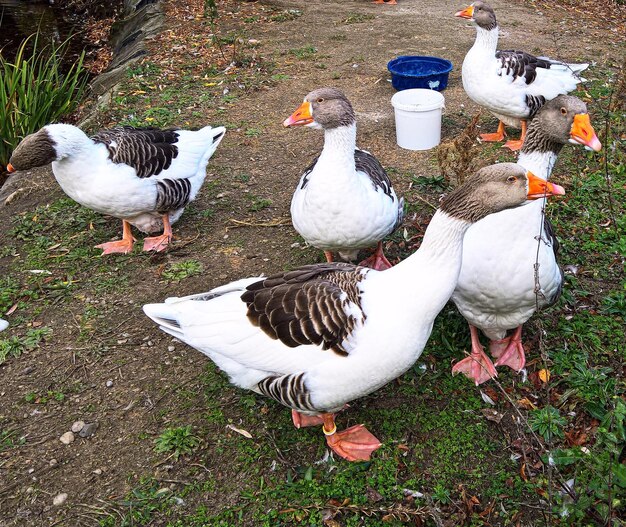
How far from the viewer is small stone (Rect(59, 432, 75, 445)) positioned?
3316 millimetres

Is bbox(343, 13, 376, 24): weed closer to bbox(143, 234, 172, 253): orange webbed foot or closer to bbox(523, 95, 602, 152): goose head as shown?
bbox(143, 234, 172, 253): orange webbed foot

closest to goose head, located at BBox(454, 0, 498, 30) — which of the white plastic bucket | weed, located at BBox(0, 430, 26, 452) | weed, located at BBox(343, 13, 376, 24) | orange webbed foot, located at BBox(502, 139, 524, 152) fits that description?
the white plastic bucket

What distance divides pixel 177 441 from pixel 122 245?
6.91 feet

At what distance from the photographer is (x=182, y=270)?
15.0 feet

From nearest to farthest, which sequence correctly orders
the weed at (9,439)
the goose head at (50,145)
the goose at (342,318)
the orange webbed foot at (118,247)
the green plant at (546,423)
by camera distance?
the goose at (342,318)
the green plant at (546,423)
the weed at (9,439)
the goose head at (50,145)
the orange webbed foot at (118,247)

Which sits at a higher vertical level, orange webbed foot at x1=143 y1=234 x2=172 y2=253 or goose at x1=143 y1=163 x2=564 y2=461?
goose at x1=143 y1=163 x2=564 y2=461

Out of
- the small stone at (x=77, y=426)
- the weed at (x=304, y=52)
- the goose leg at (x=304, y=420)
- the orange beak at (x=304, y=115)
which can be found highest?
the orange beak at (x=304, y=115)

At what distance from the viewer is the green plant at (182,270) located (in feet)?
14.8

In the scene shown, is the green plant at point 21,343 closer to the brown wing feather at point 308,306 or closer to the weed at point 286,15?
the brown wing feather at point 308,306

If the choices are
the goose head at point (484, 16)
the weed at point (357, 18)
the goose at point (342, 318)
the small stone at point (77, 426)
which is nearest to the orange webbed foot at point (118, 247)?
the small stone at point (77, 426)

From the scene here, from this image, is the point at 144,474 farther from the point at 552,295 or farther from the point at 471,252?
the point at 552,295

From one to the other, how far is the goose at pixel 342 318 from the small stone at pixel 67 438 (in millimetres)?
872

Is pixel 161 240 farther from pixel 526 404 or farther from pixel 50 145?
pixel 526 404

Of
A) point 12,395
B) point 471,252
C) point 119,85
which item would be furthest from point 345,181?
point 119,85
